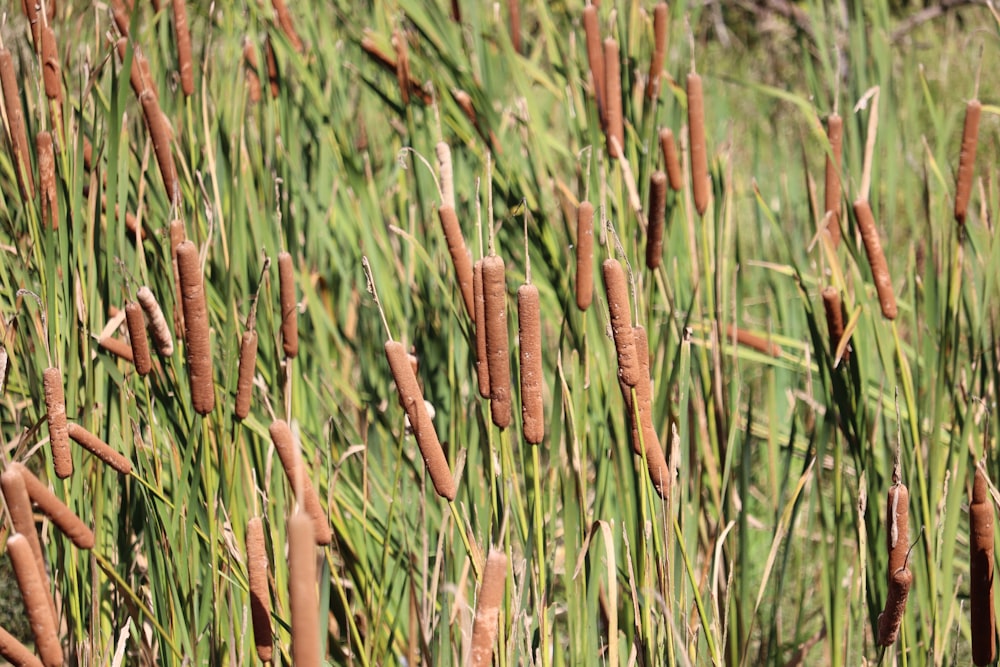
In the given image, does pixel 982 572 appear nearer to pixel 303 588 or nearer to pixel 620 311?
pixel 620 311

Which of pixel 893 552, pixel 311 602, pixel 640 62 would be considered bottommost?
Answer: pixel 893 552

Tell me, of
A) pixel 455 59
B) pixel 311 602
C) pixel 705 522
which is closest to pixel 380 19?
pixel 455 59

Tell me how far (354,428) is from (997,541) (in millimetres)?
780

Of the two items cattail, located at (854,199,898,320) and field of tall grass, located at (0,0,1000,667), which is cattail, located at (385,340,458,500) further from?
cattail, located at (854,199,898,320)

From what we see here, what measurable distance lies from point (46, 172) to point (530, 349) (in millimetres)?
551

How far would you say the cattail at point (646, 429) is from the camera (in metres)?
0.79

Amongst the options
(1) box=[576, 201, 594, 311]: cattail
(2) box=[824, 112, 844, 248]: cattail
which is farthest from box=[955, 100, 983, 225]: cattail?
(1) box=[576, 201, 594, 311]: cattail

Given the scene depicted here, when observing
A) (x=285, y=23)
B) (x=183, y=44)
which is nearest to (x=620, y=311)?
(x=183, y=44)

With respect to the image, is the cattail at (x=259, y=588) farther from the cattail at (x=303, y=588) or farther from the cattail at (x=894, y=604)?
the cattail at (x=894, y=604)

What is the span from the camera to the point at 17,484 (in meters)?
0.59

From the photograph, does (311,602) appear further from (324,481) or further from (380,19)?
(380,19)

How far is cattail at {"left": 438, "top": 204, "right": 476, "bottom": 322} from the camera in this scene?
873 millimetres

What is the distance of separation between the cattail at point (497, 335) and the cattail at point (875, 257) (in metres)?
0.52

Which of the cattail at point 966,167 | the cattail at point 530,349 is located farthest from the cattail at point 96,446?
the cattail at point 966,167
